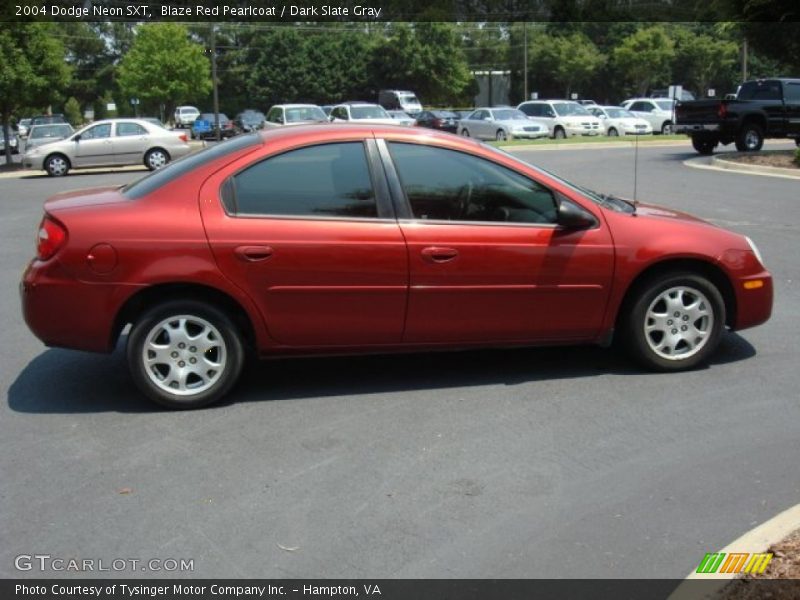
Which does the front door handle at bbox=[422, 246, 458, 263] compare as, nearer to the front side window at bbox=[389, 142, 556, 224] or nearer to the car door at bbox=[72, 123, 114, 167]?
the front side window at bbox=[389, 142, 556, 224]

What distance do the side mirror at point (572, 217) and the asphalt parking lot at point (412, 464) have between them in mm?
1037

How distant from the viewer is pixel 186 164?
569 cm

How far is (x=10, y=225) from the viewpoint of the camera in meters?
13.9

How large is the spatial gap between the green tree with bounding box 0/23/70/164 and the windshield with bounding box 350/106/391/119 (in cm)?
1063

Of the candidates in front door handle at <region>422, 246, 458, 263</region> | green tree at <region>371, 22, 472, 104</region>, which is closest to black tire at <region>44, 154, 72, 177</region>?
front door handle at <region>422, 246, 458, 263</region>

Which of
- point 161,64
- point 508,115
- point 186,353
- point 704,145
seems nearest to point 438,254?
point 186,353

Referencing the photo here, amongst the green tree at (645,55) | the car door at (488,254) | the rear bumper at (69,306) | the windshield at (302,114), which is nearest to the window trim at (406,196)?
the car door at (488,254)

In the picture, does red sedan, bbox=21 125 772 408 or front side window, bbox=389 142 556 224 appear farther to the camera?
front side window, bbox=389 142 556 224

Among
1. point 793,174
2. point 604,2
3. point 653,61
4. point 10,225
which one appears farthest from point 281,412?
point 604,2

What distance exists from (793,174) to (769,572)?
17059 mm

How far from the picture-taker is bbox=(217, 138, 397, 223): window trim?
5441 millimetres

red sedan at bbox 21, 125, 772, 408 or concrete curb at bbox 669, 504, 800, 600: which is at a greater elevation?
red sedan at bbox 21, 125, 772, 408

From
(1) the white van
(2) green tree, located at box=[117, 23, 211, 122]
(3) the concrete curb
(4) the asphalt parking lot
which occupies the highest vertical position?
(2) green tree, located at box=[117, 23, 211, 122]

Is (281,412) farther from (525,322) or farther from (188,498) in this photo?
(525,322)
